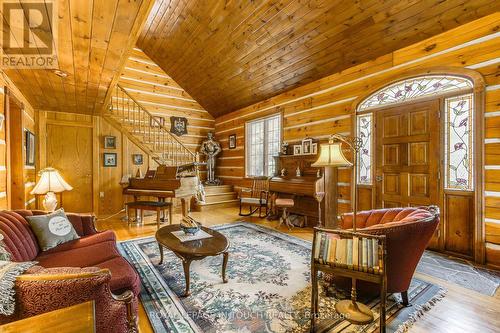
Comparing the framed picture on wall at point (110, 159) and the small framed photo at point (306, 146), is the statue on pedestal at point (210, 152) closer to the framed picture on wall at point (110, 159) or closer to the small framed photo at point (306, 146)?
the framed picture on wall at point (110, 159)

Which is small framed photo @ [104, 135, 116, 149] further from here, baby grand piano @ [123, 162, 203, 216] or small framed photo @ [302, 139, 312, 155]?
small framed photo @ [302, 139, 312, 155]

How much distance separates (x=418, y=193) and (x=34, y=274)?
14.1ft

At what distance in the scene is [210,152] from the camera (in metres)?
7.36

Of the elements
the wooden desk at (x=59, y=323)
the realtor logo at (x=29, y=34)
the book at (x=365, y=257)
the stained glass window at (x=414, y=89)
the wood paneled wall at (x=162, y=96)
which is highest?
the wood paneled wall at (x=162, y=96)

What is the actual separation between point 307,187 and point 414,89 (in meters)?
2.28

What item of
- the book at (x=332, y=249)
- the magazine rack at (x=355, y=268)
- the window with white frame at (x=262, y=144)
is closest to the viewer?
the magazine rack at (x=355, y=268)

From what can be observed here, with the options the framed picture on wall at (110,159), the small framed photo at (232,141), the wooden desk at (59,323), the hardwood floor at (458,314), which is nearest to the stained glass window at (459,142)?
the hardwood floor at (458,314)

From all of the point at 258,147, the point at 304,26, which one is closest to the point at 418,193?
the point at 304,26

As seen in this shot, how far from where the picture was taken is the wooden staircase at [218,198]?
6.31 meters

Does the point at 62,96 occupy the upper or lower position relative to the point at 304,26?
lower

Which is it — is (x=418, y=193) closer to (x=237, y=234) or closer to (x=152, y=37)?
(x=237, y=234)

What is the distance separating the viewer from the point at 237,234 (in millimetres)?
4094

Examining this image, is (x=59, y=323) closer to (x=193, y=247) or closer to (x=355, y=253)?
(x=193, y=247)

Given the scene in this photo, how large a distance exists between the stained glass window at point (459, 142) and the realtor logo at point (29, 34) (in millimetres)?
4571
